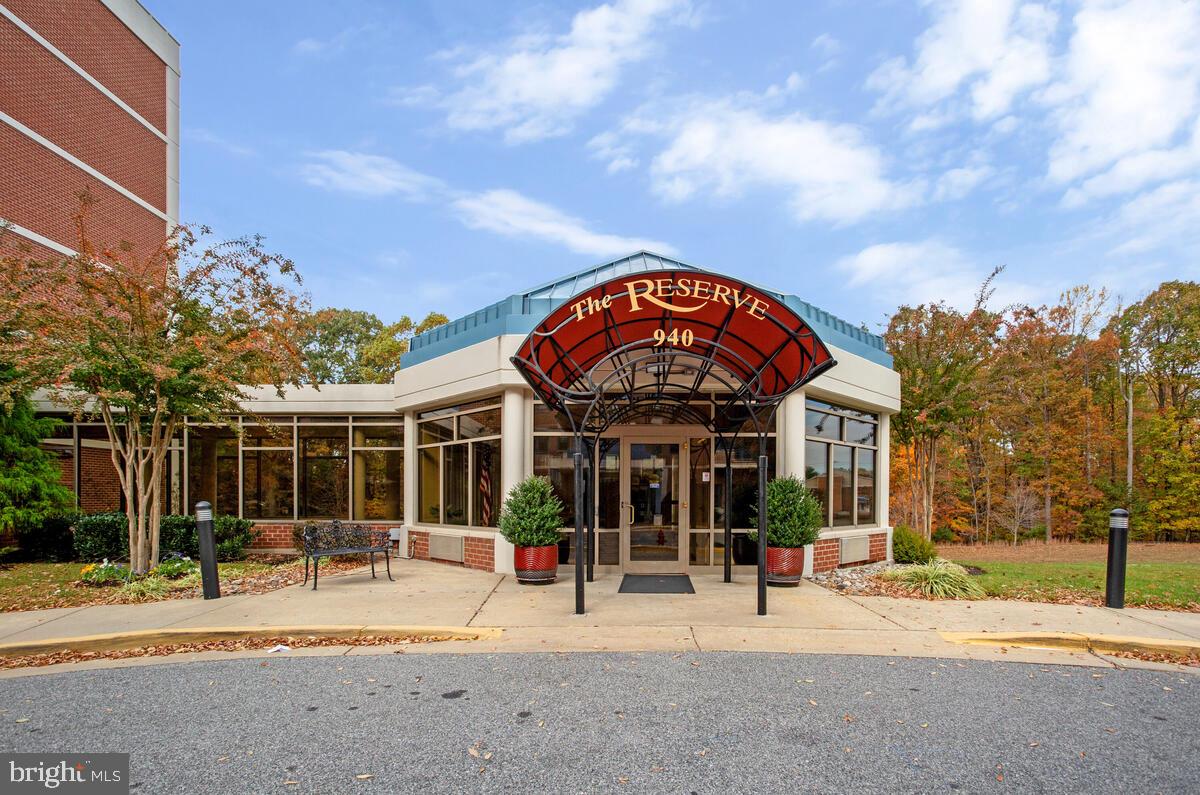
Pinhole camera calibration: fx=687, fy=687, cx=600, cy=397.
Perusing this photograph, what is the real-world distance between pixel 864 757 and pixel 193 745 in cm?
420

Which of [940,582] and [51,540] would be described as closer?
[940,582]

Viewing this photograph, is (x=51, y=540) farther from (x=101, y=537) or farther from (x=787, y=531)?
(x=787, y=531)

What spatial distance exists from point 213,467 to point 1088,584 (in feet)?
56.5

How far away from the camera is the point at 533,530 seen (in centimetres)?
1002

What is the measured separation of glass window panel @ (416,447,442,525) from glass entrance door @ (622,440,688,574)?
384cm

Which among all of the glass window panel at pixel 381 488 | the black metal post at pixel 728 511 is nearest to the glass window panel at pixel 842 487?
the black metal post at pixel 728 511

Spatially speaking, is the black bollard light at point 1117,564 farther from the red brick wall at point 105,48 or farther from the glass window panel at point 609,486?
the red brick wall at point 105,48

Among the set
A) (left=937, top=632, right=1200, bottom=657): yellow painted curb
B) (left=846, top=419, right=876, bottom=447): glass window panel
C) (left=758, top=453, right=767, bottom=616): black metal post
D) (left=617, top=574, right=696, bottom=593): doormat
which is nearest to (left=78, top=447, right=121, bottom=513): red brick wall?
(left=617, top=574, right=696, bottom=593): doormat

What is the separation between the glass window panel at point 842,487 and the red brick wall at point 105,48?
1109 inches

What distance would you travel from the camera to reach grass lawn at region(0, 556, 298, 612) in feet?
30.3

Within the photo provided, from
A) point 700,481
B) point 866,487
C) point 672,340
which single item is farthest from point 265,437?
point 866,487

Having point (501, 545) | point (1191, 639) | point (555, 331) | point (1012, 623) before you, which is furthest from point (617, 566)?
point (1191, 639)

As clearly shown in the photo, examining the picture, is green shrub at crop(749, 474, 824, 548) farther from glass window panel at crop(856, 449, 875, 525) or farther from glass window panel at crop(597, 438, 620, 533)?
glass window panel at crop(856, 449, 875, 525)

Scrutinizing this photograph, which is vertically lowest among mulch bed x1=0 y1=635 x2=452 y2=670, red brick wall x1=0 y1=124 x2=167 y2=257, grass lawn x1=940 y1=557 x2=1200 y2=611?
grass lawn x1=940 y1=557 x2=1200 y2=611
